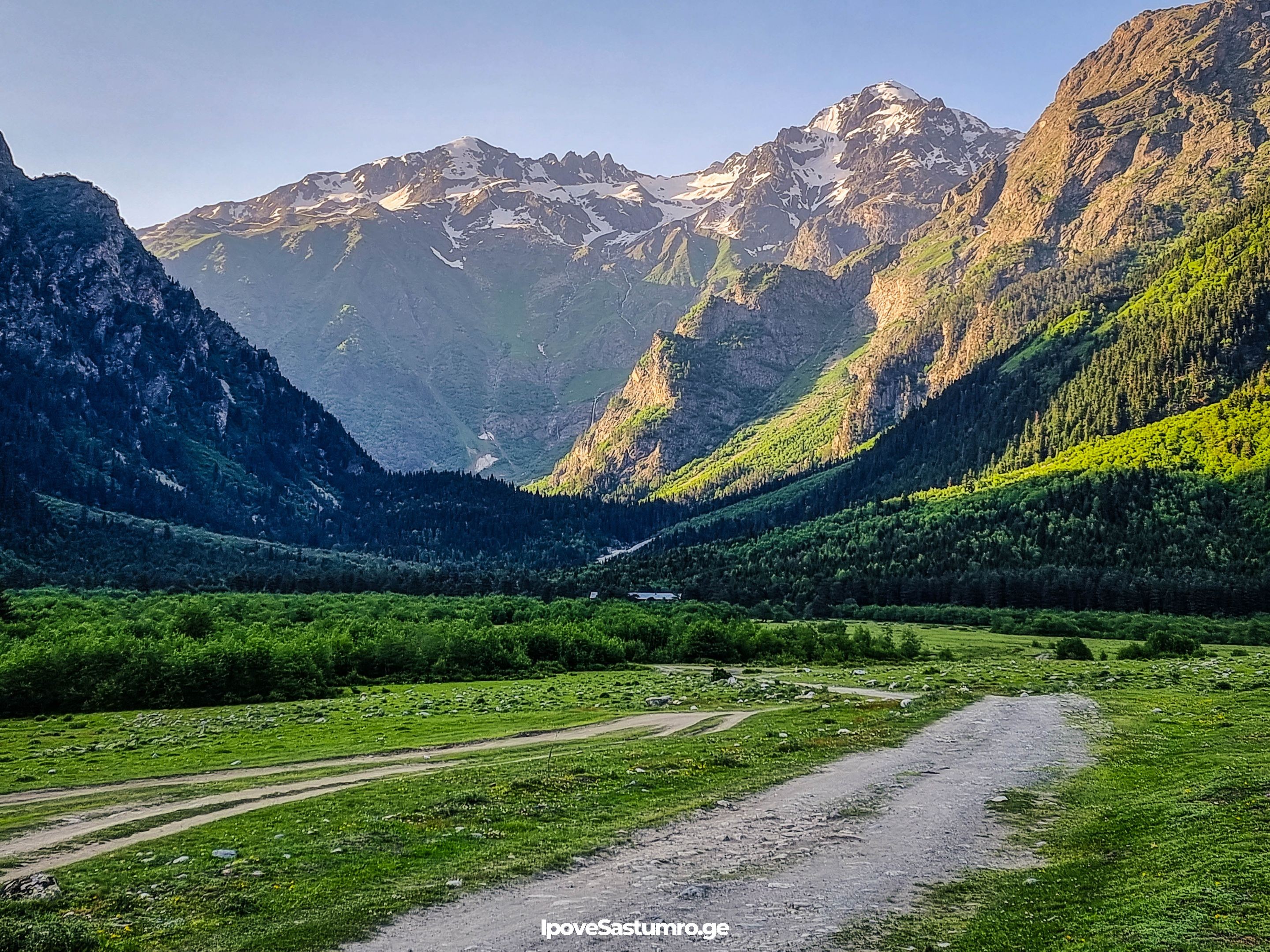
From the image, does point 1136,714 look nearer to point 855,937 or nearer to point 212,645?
point 855,937

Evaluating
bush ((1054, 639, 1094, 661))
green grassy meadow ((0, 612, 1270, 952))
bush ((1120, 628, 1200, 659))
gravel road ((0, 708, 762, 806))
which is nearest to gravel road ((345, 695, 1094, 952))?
green grassy meadow ((0, 612, 1270, 952))

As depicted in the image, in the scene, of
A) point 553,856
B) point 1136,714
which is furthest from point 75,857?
point 1136,714

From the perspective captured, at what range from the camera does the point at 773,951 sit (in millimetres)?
15617

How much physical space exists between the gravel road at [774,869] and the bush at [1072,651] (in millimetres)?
81823

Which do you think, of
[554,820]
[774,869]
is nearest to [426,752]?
[554,820]

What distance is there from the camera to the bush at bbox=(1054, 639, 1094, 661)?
345 feet

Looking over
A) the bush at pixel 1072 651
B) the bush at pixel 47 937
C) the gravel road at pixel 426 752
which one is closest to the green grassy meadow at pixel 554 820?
the bush at pixel 47 937

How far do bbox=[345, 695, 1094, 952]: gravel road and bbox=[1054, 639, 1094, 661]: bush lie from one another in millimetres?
81823

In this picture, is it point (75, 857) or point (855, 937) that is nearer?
point (855, 937)

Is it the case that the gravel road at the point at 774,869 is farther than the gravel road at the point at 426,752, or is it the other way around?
the gravel road at the point at 426,752

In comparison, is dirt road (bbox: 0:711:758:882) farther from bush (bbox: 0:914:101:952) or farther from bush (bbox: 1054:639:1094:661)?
bush (bbox: 1054:639:1094:661)

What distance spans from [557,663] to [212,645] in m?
38.0

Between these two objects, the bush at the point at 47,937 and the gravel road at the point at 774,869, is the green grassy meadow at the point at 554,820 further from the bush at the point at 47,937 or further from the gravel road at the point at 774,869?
the gravel road at the point at 774,869

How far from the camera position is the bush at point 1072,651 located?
4139 inches
